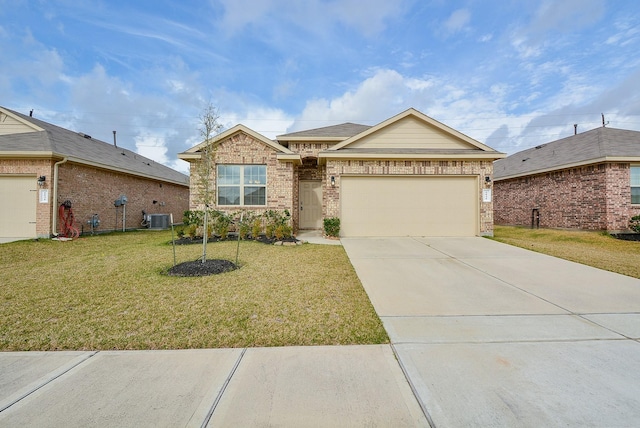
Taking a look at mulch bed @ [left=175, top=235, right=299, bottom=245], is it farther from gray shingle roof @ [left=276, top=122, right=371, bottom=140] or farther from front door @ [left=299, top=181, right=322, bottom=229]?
gray shingle roof @ [left=276, top=122, right=371, bottom=140]

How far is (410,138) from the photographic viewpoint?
36.6 feet

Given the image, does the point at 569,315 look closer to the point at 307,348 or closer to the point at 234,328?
the point at 307,348

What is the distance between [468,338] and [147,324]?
12.1ft

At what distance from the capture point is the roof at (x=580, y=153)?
36.9ft

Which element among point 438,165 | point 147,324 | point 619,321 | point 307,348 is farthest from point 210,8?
point 619,321

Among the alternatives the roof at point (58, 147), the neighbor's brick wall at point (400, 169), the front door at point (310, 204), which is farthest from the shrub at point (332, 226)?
the roof at point (58, 147)

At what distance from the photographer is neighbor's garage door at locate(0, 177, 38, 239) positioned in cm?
991

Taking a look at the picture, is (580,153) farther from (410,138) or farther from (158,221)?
(158,221)

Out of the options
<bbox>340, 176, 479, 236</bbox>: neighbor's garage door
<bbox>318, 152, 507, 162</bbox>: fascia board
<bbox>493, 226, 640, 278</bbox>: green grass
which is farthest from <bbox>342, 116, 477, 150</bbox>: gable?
<bbox>493, 226, 640, 278</bbox>: green grass

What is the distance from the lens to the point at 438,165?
10.6m

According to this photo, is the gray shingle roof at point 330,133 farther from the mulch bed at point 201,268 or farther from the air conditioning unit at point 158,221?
the mulch bed at point 201,268

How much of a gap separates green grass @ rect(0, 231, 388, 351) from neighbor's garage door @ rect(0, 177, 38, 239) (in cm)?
473

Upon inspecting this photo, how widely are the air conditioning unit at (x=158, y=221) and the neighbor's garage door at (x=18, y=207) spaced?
16.2 feet

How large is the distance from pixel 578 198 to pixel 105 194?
70.3ft
